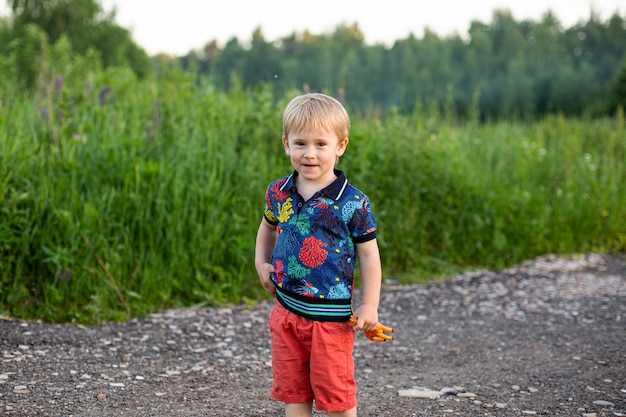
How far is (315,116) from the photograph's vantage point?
2.15 metres

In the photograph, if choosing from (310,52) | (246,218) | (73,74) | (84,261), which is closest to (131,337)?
(84,261)

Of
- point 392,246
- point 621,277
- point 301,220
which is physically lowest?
point 621,277

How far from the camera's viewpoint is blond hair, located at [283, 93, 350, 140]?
2.16 meters

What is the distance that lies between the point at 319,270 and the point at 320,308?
0.12m

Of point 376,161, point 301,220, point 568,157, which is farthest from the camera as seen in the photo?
point 568,157

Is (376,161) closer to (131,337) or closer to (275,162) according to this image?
(275,162)

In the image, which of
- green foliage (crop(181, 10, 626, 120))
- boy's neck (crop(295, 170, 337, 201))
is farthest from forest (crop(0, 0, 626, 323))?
green foliage (crop(181, 10, 626, 120))

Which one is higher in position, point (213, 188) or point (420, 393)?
point (213, 188)

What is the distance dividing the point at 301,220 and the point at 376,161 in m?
3.76

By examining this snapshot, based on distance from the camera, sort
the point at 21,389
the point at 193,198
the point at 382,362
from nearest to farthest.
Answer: the point at 21,389, the point at 382,362, the point at 193,198

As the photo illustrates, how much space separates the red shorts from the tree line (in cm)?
1004

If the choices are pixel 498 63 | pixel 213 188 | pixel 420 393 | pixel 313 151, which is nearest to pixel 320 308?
pixel 313 151

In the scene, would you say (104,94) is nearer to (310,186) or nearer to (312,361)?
(310,186)

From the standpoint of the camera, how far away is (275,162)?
546 cm
